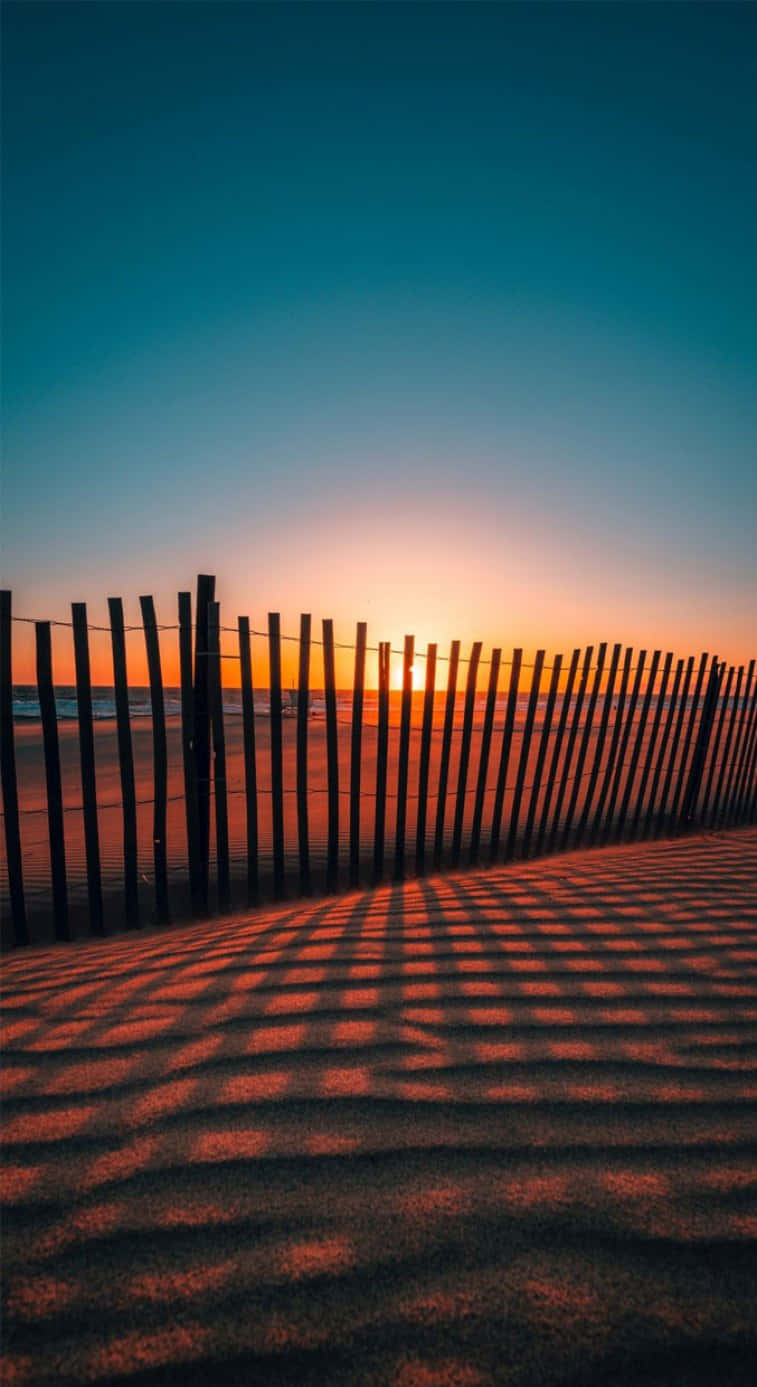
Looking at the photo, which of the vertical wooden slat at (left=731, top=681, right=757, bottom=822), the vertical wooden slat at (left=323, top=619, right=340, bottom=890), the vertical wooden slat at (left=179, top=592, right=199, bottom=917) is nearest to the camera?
the vertical wooden slat at (left=179, top=592, right=199, bottom=917)

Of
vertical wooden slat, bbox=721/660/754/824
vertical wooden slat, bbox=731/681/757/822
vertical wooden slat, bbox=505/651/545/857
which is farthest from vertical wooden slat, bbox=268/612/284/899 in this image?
vertical wooden slat, bbox=731/681/757/822

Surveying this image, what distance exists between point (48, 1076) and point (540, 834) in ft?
16.5

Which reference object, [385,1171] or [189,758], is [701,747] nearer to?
[189,758]

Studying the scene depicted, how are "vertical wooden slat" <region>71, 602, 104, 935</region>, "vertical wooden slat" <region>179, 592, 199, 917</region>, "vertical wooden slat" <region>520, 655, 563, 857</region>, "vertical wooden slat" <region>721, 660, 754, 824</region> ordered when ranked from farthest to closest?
1. "vertical wooden slat" <region>721, 660, 754, 824</region>
2. "vertical wooden slat" <region>520, 655, 563, 857</region>
3. "vertical wooden slat" <region>179, 592, 199, 917</region>
4. "vertical wooden slat" <region>71, 602, 104, 935</region>

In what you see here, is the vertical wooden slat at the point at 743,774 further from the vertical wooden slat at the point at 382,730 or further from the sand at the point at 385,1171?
the sand at the point at 385,1171

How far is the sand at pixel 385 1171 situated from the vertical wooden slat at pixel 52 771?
1189 mm

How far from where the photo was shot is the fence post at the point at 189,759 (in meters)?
4.14

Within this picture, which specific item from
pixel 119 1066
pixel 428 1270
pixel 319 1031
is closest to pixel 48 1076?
pixel 119 1066

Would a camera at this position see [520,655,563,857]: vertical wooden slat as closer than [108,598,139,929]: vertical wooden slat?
No

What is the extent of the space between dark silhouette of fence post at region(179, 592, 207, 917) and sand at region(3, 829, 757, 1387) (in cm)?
150

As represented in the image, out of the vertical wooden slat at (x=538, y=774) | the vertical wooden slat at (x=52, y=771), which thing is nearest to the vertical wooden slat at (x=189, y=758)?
the vertical wooden slat at (x=52, y=771)

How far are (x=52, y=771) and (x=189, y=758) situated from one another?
32.9 inches

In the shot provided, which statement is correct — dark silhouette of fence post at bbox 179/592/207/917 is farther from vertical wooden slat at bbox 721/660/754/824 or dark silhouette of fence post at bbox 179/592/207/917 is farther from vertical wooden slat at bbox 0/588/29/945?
vertical wooden slat at bbox 721/660/754/824

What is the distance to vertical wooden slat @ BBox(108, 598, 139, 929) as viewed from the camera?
3.98 m
